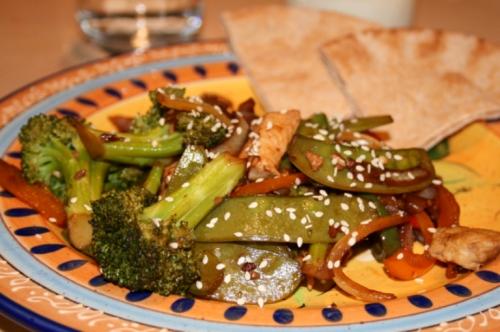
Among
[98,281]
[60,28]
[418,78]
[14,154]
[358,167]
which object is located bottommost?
[98,281]

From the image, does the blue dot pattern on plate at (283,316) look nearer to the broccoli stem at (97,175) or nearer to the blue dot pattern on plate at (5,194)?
the broccoli stem at (97,175)

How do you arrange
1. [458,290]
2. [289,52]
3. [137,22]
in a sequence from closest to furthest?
1. [458,290]
2. [289,52]
3. [137,22]

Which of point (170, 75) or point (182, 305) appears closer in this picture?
point (182, 305)

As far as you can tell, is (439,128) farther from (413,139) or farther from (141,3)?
(141,3)

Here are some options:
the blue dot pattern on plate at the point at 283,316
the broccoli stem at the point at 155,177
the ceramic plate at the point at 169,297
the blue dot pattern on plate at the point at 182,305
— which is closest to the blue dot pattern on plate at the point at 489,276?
the ceramic plate at the point at 169,297

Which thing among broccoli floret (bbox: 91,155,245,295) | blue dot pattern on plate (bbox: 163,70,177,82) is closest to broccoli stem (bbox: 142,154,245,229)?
broccoli floret (bbox: 91,155,245,295)

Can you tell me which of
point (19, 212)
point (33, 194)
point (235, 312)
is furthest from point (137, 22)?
point (235, 312)

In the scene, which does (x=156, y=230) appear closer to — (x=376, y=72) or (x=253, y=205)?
(x=253, y=205)

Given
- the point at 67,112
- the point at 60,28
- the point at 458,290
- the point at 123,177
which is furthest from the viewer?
the point at 60,28
